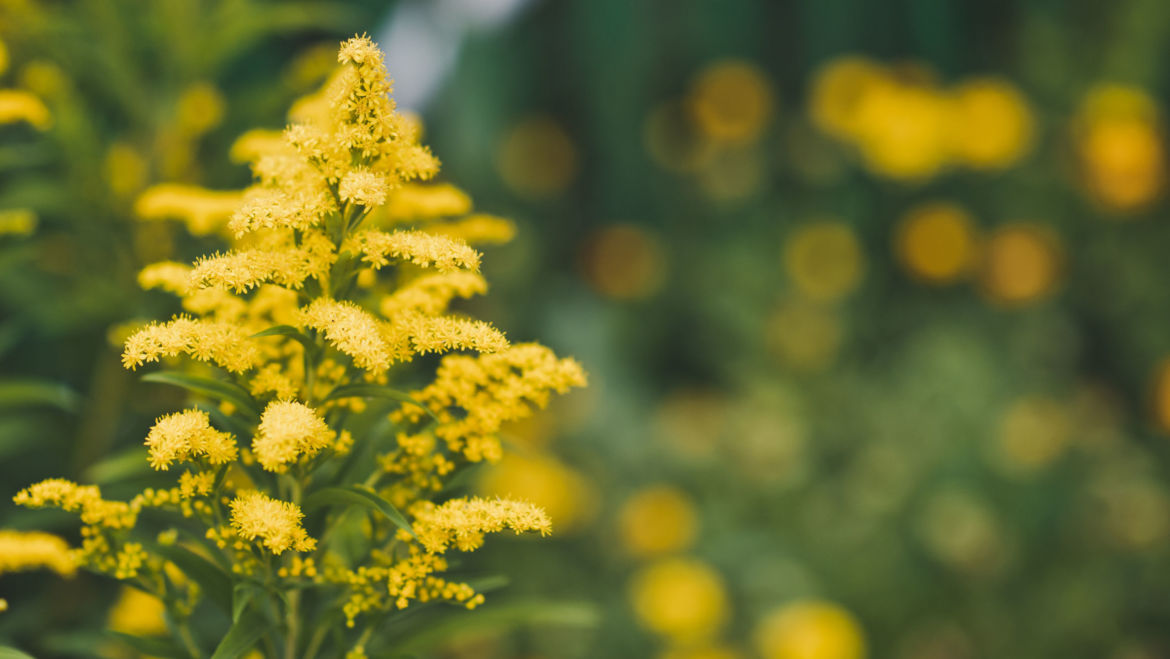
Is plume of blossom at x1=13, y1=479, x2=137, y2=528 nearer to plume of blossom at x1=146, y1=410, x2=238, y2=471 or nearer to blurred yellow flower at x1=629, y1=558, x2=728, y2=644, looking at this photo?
plume of blossom at x1=146, y1=410, x2=238, y2=471

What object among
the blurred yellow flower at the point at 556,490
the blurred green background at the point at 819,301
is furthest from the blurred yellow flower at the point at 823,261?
the blurred yellow flower at the point at 556,490

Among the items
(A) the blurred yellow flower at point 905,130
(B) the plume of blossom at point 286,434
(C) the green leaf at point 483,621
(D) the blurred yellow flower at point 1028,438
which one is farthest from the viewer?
(A) the blurred yellow flower at point 905,130

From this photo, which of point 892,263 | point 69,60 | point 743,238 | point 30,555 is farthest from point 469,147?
point 30,555

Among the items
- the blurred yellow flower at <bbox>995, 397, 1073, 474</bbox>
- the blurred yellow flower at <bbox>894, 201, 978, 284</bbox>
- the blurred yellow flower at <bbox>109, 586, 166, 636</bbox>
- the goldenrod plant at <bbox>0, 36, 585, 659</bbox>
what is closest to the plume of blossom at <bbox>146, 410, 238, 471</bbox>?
the goldenrod plant at <bbox>0, 36, 585, 659</bbox>

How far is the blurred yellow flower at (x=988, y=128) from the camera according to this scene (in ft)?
7.00

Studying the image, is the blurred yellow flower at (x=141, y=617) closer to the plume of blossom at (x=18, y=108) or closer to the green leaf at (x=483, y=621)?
the green leaf at (x=483, y=621)

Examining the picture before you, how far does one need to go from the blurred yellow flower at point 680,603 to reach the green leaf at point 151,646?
127 cm

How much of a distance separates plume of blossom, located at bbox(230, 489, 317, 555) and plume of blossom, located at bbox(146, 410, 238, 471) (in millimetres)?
24

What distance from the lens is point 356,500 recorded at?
36 cm

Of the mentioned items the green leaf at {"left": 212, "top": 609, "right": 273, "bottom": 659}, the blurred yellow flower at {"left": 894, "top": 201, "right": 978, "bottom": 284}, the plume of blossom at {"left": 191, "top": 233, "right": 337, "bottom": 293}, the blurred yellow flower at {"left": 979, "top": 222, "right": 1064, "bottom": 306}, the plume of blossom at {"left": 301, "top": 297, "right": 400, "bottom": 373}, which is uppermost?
the blurred yellow flower at {"left": 894, "top": 201, "right": 978, "bottom": 284}

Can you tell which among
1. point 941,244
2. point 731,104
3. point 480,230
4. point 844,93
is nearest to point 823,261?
point 941,244

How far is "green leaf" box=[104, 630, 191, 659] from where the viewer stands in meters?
0.39

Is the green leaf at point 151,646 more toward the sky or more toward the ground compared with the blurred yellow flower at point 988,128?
more toward the ground

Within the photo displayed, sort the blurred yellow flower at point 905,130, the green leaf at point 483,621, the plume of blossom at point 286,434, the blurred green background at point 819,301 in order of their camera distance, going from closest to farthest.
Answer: the plume of blossom at point 286,434, the green leaf at point 483,621, the blurred green background at point 819,301, the blurred yellow flower at point 905,130
